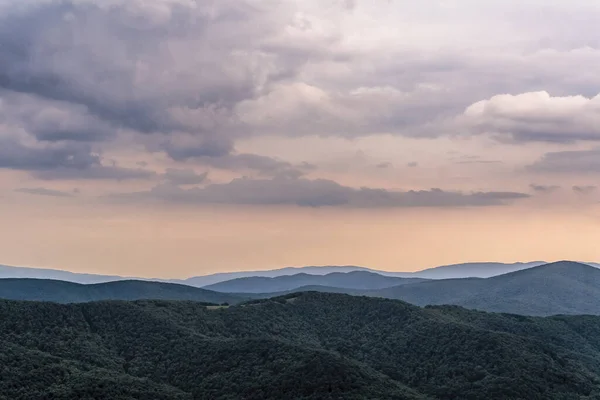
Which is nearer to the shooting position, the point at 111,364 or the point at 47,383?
the point at 47,383

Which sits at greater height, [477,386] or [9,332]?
[9,332]

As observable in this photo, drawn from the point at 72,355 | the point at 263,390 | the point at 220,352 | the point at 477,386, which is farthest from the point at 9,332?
the point at 477,386

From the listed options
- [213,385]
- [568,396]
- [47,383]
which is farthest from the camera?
[568,396]

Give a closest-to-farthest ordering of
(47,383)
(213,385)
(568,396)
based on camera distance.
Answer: (47,383)
(213,385)
(568,396)

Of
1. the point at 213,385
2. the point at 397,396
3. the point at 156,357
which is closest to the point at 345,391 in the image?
the point at 397,396

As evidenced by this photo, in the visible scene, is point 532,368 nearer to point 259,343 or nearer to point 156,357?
point 259,343

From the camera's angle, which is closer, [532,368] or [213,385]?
[213,385]

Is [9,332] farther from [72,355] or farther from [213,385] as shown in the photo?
[213,385]

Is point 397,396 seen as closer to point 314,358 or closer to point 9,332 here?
point 314,358

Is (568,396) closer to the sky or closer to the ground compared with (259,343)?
closer to the ground
